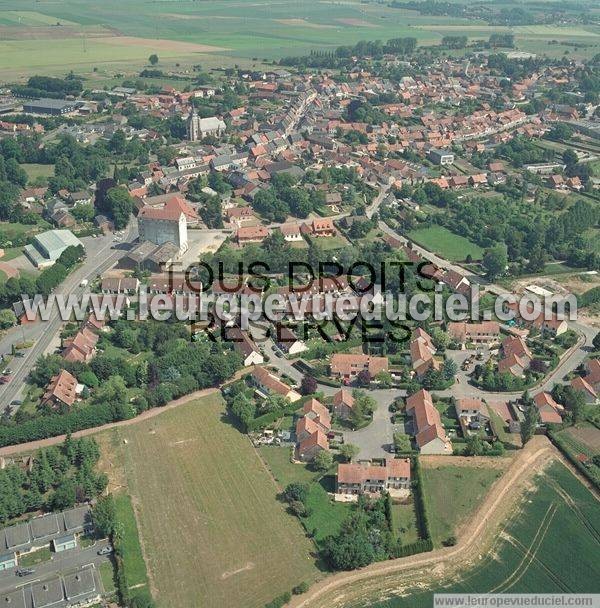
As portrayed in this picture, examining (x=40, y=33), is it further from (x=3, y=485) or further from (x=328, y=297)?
(x=3, y=485)

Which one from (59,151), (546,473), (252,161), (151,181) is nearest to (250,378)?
(546,473)

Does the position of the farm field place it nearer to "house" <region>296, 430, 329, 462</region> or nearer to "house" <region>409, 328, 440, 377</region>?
"house" <region>296, 430, 329, 462</region>

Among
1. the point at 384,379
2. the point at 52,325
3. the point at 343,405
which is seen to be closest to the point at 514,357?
the point at 384,379

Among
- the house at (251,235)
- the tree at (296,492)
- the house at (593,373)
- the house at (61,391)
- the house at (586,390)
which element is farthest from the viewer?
the house at (251,235)

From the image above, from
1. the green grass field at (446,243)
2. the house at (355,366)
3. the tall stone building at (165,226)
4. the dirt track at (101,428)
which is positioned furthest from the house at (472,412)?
the tall stone building at (165,226)

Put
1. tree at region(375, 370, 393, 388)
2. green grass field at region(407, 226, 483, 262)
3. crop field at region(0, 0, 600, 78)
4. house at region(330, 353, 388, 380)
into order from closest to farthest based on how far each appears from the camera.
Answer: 1. tree at region(375, 370, 393, 388)
2. house at region(330, 353, 388, 380)
3. green grass field at region(407, 226, 483, 262)
4. crop field at region(0, 0, 600, 78)

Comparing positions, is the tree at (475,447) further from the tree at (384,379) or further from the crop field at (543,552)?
the tree at (384,379)

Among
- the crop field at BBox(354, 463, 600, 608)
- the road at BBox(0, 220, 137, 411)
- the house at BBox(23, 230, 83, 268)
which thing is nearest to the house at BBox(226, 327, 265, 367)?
the road at BBox(0, 220, 137, 411)
